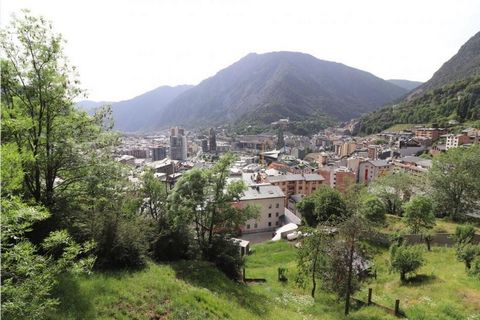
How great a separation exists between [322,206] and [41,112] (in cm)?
3158

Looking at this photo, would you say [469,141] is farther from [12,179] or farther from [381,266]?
[12,179]

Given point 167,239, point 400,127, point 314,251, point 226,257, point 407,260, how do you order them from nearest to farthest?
point 314,251 < point 167,239 < point 407,260 < point 226,257 < point 400,127

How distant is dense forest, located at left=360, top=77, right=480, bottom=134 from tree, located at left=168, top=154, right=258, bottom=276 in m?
121

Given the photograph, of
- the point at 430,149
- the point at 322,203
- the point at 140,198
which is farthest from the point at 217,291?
the point at 430,149

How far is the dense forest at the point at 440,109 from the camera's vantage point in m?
113

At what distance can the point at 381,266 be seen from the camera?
77.6 ft

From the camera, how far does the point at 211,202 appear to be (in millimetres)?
20766

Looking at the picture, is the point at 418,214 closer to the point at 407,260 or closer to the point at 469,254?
the point at 469,254

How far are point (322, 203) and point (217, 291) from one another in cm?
2566

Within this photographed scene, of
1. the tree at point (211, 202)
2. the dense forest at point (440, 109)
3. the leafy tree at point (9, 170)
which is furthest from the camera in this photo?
the dense forest at point (440, 109)

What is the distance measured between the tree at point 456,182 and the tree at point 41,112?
135 feet

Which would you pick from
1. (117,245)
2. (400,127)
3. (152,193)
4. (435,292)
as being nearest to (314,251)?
(435,292)

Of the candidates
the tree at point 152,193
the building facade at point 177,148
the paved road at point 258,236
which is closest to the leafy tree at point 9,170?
the tree at point 152,193

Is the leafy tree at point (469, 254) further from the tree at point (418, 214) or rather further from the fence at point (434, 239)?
the fence at point (434, 239)
